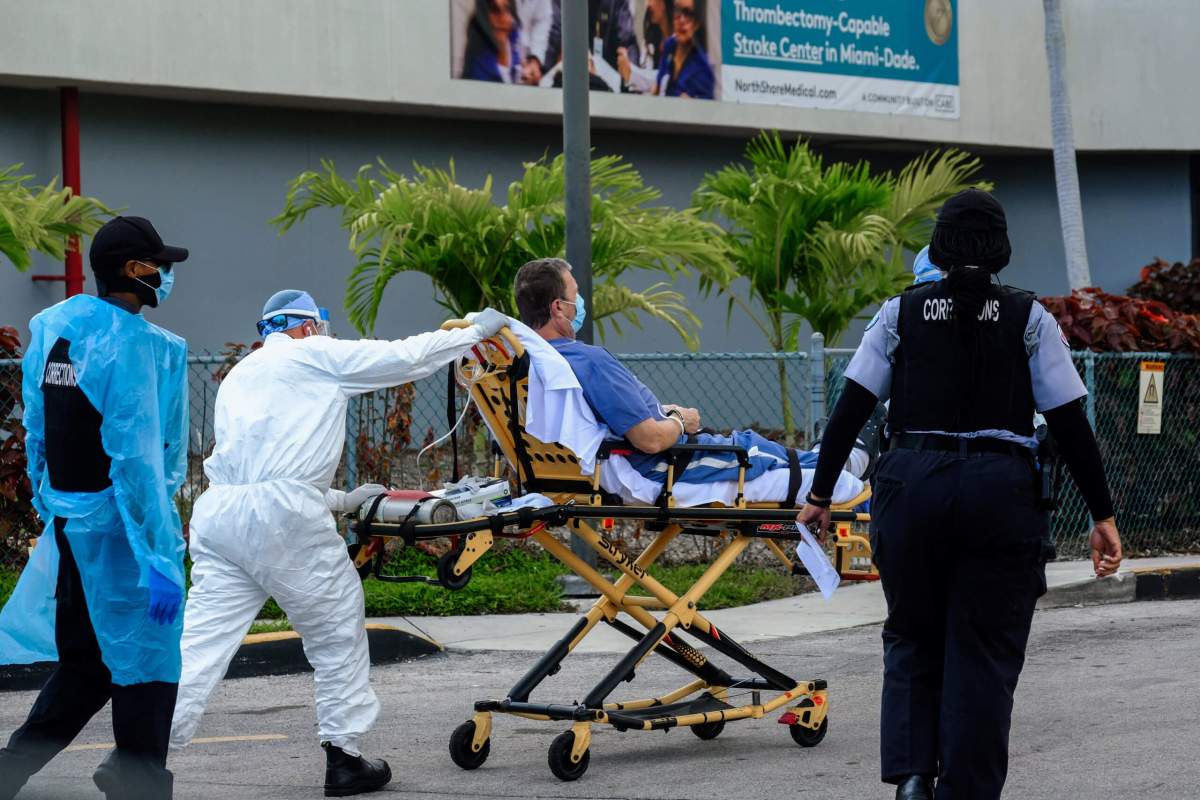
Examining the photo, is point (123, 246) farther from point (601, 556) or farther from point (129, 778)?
point (601, 556)

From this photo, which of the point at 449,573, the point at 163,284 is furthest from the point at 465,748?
the point at 163,284

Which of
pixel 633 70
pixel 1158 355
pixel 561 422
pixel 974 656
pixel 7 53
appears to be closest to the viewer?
pixel 974 656

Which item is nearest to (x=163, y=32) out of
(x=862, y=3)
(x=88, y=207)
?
(x=88, y=207)

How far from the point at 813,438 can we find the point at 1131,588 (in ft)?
7.89

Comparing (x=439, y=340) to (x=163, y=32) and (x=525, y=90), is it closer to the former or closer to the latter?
(x=163, y=32)

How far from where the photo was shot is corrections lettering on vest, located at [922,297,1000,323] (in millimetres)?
5000

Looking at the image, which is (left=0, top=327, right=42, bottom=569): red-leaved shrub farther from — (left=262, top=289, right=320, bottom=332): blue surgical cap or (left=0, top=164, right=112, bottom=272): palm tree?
(left=262, top=289, right=320, bottom=332): blue surgical cap

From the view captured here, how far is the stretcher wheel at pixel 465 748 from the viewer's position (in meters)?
6.60

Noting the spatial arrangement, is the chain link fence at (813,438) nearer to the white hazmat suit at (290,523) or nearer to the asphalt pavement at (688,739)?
the asphalt pavement at (688,739)

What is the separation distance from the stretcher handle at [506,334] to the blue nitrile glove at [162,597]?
1.58 metres

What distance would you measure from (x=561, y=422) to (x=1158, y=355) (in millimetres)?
7955

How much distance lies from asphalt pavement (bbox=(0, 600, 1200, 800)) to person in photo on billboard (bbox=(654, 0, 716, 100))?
11.6 m

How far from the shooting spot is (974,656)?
4953mm

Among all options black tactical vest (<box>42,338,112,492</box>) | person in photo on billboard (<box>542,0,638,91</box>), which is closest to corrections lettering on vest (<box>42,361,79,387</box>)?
black tactical vest (<box>42,338,112,492</box>)
